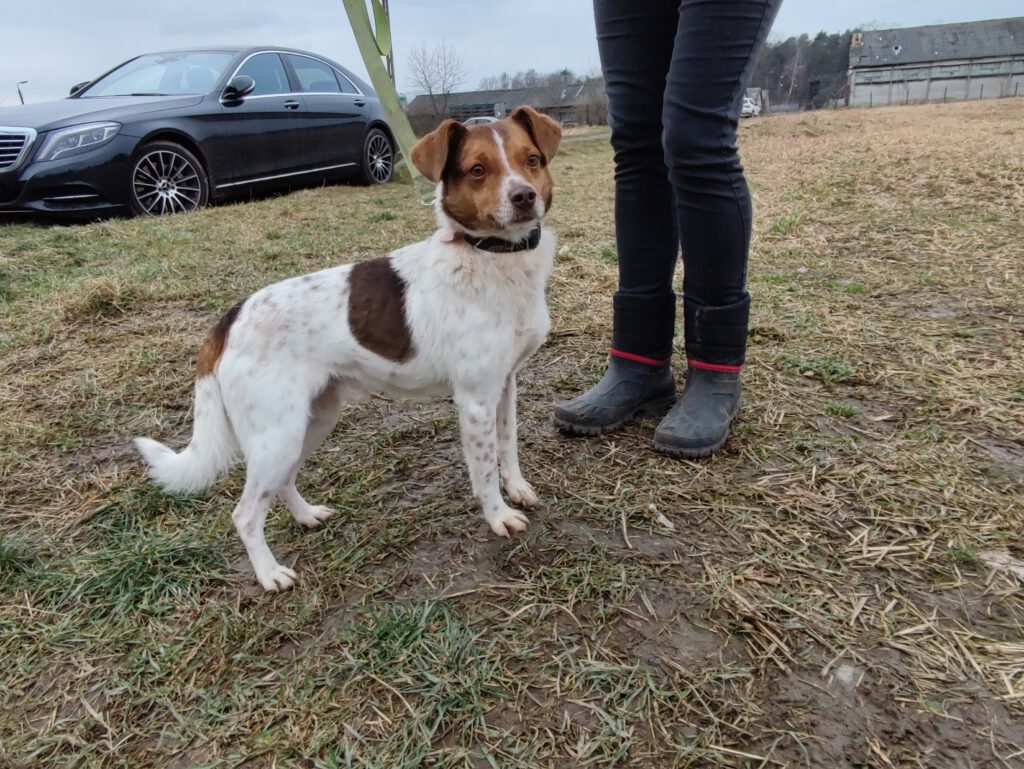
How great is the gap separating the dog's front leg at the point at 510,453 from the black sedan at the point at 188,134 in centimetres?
599

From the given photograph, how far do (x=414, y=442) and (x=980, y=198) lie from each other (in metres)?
5.81

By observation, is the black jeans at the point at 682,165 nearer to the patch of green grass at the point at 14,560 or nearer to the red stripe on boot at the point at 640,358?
the red stripe on boot at the point at 640,358

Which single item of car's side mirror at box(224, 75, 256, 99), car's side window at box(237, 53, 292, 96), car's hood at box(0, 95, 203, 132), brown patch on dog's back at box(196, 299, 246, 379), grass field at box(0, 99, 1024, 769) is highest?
car's side window at box(237, 53, 292, 96)

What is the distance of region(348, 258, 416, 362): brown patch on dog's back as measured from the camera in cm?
207

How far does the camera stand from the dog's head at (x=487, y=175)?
2070 mm

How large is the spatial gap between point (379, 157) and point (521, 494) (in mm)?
8717

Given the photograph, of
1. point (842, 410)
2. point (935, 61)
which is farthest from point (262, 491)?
point (935, 61)

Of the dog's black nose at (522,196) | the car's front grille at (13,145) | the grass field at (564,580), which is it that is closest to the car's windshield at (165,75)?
the car's front grille at (13,145)

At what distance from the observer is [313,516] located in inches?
87.3

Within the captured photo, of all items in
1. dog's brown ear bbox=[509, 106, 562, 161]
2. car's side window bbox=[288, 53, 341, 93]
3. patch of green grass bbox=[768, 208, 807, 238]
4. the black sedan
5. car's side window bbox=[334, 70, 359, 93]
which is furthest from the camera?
car's side window bbox=[334, 70, 359, 93]

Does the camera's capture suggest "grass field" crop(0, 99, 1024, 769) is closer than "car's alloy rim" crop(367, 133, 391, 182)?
Yes

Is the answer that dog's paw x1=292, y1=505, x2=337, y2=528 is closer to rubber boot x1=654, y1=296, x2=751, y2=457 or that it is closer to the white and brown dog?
the white and brown dog

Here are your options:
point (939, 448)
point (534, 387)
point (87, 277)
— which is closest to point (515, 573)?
point (534, 387)

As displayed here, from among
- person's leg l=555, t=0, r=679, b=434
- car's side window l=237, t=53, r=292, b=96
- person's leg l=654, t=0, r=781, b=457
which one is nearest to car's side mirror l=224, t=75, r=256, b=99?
car's side window l=237, t=53, r=292, b=96
